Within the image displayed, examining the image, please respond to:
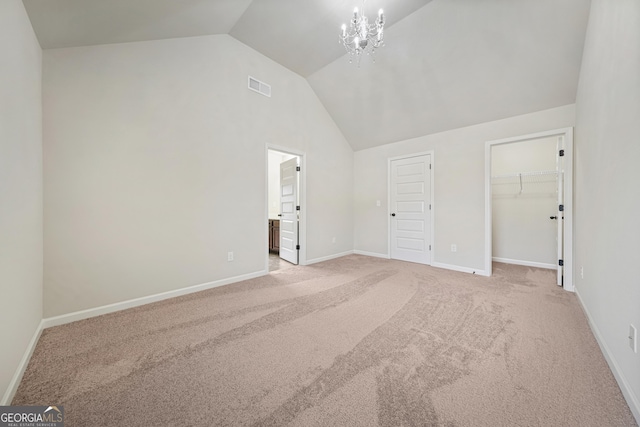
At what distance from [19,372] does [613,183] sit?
4.02m

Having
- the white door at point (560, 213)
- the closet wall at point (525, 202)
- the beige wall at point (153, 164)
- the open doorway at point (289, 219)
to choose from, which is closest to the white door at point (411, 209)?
the closet wall at point (525, 202)

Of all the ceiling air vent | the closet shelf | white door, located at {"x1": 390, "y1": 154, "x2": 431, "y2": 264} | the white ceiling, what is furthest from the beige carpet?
the ceiling air vent

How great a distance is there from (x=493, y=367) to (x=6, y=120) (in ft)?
11.1

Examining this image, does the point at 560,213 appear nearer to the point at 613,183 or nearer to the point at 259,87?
the point at 613,183

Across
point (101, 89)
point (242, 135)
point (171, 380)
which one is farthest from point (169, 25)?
point (171, 380)

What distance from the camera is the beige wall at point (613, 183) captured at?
50.5 inches

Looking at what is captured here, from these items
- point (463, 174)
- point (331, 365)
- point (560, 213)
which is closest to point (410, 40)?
point (463, 174)

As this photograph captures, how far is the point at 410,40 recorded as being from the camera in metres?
3.16

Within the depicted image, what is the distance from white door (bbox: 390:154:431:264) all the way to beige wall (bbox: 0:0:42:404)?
15.8ft

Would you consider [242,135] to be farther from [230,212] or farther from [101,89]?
[101,89]

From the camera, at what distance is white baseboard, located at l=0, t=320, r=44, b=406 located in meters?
1.26

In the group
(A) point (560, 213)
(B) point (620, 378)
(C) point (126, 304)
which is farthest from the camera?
(A) point (560, 213)

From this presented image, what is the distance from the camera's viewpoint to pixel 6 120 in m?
1.38
